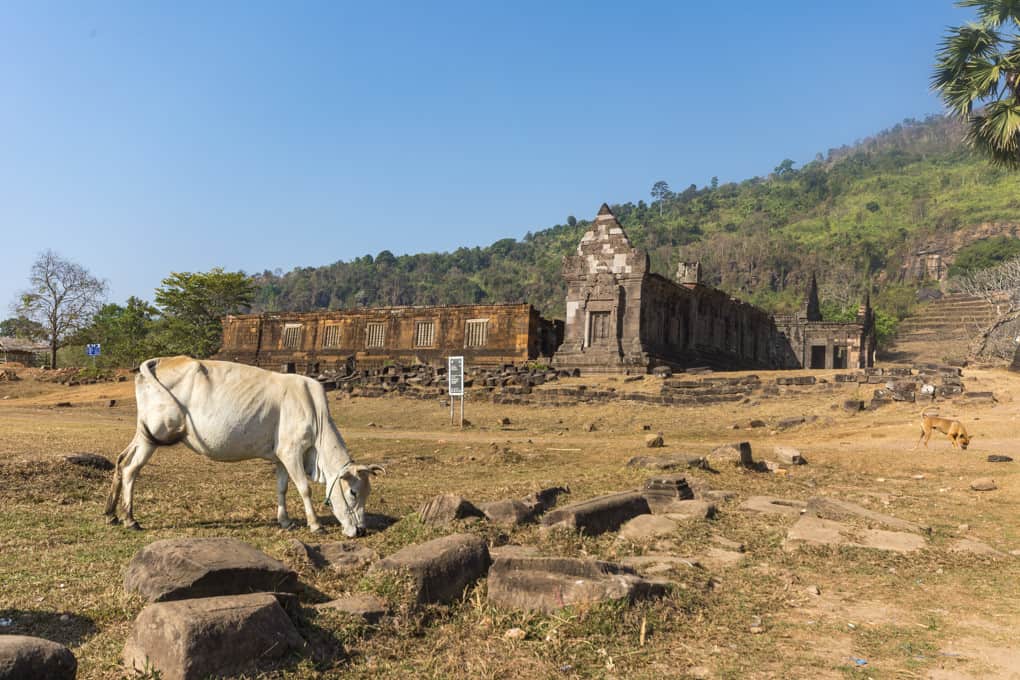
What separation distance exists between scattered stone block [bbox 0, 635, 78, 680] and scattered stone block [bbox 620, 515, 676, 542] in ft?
16.8

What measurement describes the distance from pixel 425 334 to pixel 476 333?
329cm

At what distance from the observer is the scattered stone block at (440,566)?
5.13 metres

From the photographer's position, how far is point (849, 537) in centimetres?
761

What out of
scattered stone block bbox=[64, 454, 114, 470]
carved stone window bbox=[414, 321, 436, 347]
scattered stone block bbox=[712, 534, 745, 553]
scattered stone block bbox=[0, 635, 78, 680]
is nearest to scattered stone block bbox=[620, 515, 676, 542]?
scattered stone block bbox=[712, 534, 745, 553]

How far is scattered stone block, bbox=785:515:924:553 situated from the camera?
24.4 feet

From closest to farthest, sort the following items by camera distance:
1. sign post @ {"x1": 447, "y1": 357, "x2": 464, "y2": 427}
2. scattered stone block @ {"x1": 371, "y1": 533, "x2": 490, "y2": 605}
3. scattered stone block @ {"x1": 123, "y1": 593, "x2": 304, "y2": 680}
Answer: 1. scattered stone block @ {"x1": 123, "y1": 593, "x2": 304, "y2": 680}
2. scattered stone block @ {"x1": 371, "y1": 533, "x2": 490, "y2": 605}
3. sign post @ {"x1": 447, "y1": 357, "x2": 464, "y2": 427}

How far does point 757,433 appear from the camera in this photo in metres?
19.7

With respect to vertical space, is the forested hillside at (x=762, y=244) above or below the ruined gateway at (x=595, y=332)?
above

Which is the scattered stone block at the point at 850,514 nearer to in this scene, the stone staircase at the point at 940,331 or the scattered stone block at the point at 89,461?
the scattered stone block at the point at 89,461

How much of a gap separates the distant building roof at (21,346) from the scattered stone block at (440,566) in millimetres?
64937

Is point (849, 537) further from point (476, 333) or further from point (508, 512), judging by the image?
point (476, 333)

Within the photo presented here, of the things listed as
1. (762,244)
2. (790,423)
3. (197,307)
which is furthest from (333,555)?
(762,244)

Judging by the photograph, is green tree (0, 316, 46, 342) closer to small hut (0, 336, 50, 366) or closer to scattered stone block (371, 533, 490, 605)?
small hut (0, 336, 50, 366)

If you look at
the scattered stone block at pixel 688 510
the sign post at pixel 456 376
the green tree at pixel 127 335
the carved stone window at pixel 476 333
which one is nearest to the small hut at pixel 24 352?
the green tree at pixel 127 335
